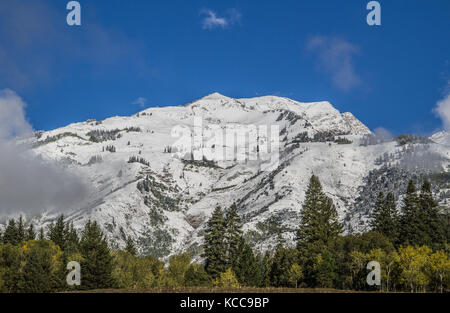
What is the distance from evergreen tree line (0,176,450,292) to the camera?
352 feet

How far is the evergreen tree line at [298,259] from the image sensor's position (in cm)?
10738

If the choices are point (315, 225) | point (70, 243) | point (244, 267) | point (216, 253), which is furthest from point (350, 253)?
point (70, 243)

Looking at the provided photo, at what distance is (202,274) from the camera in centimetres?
10700

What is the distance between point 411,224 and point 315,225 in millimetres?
28049

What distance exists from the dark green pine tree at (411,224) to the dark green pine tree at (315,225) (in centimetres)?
1827

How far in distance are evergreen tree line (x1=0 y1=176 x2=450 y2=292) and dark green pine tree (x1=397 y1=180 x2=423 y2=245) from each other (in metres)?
0.26

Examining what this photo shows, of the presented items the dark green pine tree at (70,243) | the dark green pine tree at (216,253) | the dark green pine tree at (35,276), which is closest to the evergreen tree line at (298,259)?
the dark green pine tree at (216,253)

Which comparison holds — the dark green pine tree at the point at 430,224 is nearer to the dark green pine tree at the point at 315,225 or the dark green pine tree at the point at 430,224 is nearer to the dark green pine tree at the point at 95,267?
the dark green pine tree at the point at 315,225

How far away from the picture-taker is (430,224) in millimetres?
135375

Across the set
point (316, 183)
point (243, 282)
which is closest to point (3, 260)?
point (243, 282)

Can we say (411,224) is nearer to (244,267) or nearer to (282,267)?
(282,267)

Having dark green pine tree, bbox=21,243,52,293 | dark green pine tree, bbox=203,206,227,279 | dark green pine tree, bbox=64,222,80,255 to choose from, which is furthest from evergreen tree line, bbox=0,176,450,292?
dark green pine tree, bbox=64,222,80,255
